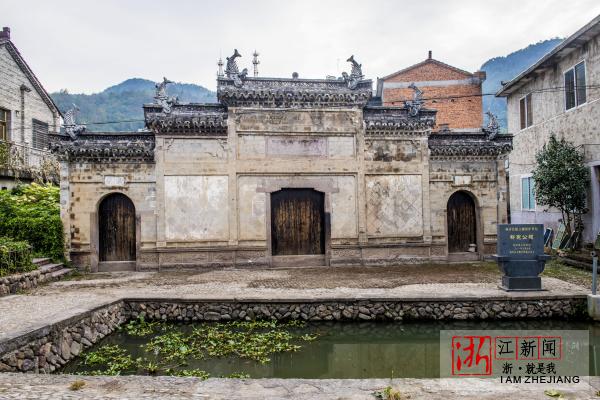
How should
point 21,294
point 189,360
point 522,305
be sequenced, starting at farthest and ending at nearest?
point 21,294
point 522,305
point 189,360

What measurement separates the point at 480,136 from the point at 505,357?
1000 cm

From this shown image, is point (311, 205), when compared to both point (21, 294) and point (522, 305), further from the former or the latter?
point (21, 294)

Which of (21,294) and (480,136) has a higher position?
(480,136)

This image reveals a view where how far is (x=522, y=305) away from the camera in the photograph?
9.02 m

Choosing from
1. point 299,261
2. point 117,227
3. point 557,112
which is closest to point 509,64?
point 557,112

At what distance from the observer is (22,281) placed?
1023cm

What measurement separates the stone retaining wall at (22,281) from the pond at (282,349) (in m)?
3.35

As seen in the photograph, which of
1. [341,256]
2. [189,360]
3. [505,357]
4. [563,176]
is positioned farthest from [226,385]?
[563,176]

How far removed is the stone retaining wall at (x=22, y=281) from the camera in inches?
379

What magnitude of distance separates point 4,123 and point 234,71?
1295cm

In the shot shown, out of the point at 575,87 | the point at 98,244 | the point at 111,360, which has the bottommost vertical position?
the point at 111,360

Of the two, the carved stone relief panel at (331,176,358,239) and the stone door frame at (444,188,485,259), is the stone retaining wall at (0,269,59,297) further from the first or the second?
the stone door frame at (444,188,485,259)

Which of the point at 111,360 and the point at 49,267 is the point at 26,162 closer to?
the point at 49,267

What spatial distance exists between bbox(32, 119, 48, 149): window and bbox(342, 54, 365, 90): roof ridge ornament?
1701cm
